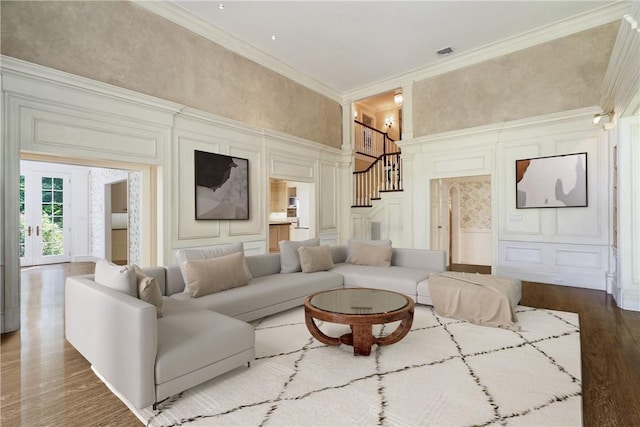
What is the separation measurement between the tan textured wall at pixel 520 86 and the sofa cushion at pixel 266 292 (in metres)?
4.31

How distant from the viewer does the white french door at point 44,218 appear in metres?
7.92

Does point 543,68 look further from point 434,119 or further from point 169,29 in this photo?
point 169,29

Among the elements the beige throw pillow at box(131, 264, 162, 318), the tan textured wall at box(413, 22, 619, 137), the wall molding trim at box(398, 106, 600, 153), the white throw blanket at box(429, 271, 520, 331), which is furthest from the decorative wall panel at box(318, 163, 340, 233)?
the beige throw pillow at box(131, 264, 162, 318)

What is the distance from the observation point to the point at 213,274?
344 centimetres

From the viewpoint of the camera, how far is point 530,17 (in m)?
5.27

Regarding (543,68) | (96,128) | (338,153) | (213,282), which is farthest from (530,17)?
(96,128)

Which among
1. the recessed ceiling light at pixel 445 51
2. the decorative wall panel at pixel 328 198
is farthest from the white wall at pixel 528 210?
the decorative wall panel at pixel 328 198

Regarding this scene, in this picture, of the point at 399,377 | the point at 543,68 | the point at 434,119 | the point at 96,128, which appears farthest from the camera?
the point at 434,119

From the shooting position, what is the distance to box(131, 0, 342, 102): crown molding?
4777mm

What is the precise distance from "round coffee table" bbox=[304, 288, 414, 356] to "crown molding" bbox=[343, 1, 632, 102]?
4925 mm

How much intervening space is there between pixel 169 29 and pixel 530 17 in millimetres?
5656

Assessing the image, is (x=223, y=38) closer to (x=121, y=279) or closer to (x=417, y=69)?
(x=417, y=69)

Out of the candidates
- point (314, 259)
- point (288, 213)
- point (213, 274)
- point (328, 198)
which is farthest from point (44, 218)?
point (314, 259)

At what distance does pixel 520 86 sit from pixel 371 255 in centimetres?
416
